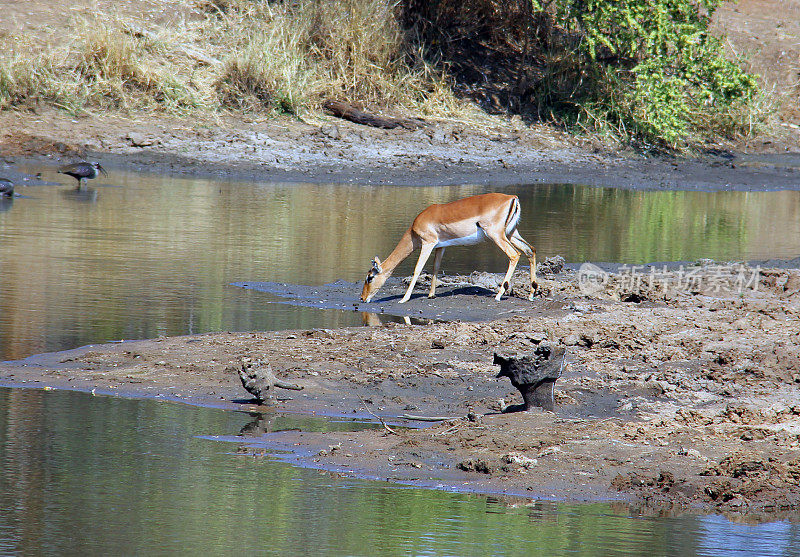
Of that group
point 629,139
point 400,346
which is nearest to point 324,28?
point 629,139

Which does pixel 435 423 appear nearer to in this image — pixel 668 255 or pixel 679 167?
pixel 668 255

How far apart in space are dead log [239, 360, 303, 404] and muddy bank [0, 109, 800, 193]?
1378cm

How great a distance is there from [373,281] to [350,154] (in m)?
12.4

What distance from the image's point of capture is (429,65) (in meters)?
27.2

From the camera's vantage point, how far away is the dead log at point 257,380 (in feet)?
24.0

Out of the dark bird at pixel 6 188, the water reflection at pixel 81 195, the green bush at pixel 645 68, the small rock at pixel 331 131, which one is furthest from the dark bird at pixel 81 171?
the green bush at pixel 645 68

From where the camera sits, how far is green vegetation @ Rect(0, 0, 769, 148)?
23938mm

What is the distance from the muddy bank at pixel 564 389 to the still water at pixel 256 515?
0.84ft

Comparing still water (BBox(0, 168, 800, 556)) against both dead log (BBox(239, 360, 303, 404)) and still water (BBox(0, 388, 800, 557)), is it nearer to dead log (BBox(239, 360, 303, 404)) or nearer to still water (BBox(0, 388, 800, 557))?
still water (BBox(0, 388, 800, 557))

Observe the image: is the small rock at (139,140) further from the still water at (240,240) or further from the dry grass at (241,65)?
the still water at (240,240)

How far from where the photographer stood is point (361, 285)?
12047mm

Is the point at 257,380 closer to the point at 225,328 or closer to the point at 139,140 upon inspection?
the point at 225,328

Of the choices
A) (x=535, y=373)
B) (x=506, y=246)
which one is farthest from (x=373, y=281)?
(x=535, y=373)

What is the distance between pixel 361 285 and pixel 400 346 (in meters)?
3.28
